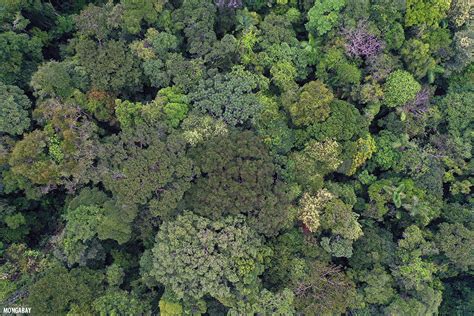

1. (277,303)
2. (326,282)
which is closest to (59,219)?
(277,303)

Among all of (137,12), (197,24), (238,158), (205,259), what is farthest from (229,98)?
(205,259)

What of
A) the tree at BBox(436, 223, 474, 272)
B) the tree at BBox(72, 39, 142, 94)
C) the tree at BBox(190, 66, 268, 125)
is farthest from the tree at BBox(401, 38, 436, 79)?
the tree at BBox(72, 39, 142, 94)

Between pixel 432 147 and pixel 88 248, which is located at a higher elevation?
pixel 432 147

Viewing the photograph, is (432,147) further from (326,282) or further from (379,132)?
(326,282)

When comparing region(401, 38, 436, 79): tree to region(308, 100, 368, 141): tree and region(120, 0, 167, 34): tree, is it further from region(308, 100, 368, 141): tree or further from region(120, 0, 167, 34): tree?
region(120, 0, 167, 34): tree

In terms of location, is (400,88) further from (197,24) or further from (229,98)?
(197,24)

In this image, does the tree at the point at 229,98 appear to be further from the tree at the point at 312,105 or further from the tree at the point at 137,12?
the tree at the point at 137,12
